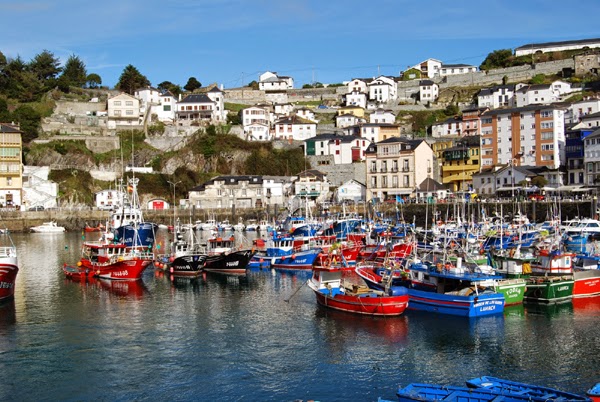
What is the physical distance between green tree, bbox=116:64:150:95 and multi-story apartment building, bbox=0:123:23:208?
33.1 metres

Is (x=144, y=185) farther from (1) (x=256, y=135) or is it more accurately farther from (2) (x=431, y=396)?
(2) (x=431, y=396)

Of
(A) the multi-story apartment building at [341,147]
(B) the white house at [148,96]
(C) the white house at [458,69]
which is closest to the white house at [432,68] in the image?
(C) the white house at [458,69]

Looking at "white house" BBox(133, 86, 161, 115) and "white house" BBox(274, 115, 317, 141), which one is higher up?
"white house" BBox(133, 86, 161, 115)

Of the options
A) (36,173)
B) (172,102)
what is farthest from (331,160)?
(36,173)

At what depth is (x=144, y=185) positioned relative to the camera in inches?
3541

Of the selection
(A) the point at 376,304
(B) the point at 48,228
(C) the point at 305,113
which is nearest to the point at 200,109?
(C) the point at 305,113

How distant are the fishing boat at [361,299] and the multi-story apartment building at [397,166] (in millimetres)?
52907

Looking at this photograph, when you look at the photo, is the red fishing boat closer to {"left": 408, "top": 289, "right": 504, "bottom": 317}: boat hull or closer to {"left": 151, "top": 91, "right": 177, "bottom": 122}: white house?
{"left": 408, "top": 289, "right": 504, "bottom": 317}: boat hull

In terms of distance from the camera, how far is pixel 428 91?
116 metres

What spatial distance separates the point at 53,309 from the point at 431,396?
22.0m

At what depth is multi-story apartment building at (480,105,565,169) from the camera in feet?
254

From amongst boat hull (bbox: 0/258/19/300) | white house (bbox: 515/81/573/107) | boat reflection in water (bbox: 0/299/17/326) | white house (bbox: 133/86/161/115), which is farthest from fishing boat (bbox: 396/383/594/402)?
white house (bbox: 133/86/161/115)

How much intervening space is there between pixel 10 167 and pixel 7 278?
5900 centimetres

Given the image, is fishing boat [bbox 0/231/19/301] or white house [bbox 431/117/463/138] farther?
white house [bbox 431/117/463/138]
